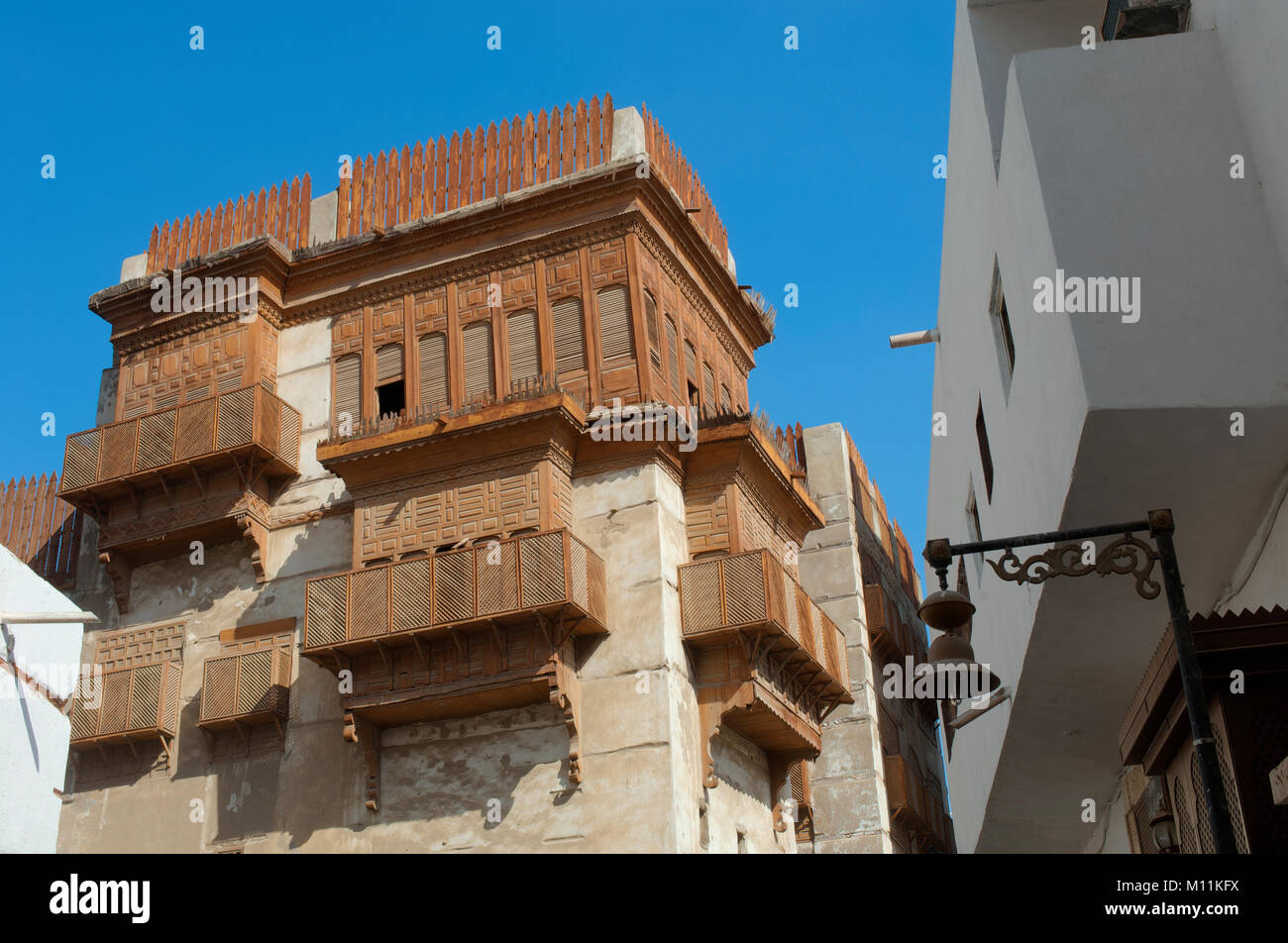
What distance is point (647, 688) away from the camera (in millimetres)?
19344

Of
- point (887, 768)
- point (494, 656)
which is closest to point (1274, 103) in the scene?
point (494, 656)

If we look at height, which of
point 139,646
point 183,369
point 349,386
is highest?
point 183,369

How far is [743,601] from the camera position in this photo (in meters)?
19.9

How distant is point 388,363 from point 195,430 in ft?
10.7

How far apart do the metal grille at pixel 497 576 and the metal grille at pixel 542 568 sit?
150mm

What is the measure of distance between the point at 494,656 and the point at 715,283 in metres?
8.84

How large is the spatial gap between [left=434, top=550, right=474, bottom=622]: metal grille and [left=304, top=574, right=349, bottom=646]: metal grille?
150 centimetres

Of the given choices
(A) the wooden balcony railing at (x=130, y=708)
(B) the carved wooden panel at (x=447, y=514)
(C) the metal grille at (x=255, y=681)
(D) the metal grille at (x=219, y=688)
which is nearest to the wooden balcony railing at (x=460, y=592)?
(B) the carved wooden panel at (x=447, y=514)

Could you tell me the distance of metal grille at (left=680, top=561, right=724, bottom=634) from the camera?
20031mm

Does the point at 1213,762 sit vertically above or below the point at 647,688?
below

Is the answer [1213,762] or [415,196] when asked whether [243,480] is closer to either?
[415,196]

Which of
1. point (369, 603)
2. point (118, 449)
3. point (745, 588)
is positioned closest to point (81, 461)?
point (118, 449)

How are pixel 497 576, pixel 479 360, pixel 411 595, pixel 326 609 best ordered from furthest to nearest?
pixel 479 360, pixel 326 609, pixel 411 595, pixel 497 576

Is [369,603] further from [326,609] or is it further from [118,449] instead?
[118,449]
